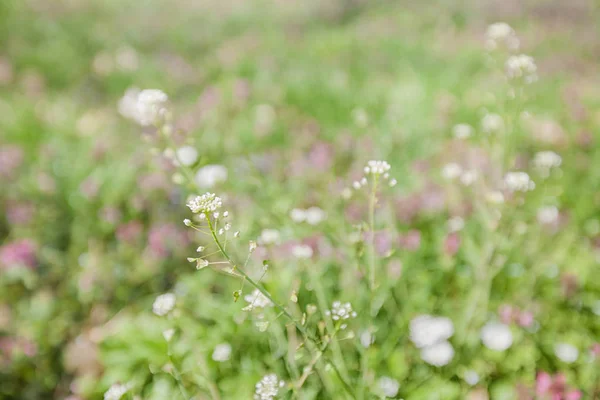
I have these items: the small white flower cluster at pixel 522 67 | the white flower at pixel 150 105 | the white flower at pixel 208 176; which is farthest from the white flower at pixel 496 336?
the white flower at pixel 150 105

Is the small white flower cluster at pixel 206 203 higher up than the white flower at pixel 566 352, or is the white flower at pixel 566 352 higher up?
the small white flower cluster at pixel 206 203

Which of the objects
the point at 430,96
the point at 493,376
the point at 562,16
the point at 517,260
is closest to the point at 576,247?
the point at 517,260

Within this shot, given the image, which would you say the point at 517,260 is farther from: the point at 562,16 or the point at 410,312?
the point at 562,16

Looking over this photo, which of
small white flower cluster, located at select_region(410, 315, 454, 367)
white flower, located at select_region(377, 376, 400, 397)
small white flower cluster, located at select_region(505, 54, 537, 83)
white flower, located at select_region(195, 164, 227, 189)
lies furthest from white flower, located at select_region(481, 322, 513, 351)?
white flower, located at select_region(195, 164, 227, 189)

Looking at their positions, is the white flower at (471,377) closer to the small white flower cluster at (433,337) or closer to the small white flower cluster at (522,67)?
the small white flower cluster at (433,337)

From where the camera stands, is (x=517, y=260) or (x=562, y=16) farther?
(x=562, y=16)

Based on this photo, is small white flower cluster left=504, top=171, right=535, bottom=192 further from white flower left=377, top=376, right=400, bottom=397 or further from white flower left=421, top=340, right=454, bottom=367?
white flower left=377, top=376, right=400, bottom=397
